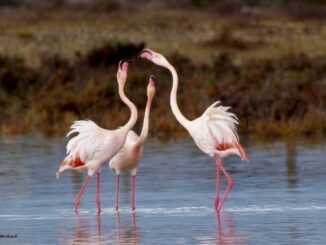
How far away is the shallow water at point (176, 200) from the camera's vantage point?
13.8m

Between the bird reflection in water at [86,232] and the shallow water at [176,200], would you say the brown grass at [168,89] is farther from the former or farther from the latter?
the bird reflection in water at [86,232]

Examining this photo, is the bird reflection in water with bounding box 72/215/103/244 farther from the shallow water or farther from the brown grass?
the brown grass

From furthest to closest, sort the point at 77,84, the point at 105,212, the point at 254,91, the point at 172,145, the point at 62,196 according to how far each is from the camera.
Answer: the point at 77,84 < the point at 254,91 < the point at 172,145 < the point at 62,196 < the point at 105,212

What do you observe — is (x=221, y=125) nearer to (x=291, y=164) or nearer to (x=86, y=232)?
(x=86, y=232)

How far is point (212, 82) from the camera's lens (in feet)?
97.2

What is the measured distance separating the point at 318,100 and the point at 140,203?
1088 centimetres

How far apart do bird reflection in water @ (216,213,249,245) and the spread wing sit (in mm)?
1501

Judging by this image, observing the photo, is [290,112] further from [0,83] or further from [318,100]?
[0,83]

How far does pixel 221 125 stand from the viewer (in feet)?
54.6

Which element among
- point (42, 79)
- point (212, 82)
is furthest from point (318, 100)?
point (42, 79)

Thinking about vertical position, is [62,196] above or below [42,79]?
below

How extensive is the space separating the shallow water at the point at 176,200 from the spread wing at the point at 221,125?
0.76 meters

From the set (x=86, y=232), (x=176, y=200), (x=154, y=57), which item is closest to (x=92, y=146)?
(x=176, y=200)

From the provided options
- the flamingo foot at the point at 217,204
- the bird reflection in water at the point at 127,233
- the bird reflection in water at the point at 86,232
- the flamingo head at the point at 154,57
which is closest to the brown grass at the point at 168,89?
the flamingo head at the point at 154,57
